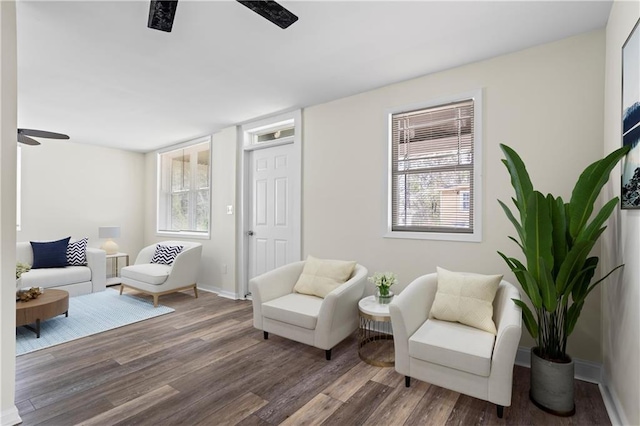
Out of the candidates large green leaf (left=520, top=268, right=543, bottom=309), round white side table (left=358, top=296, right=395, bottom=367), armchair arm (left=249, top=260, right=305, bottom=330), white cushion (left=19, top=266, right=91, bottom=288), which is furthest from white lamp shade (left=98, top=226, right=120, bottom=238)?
large green leaf (left=520, top=268, right=543, bottom=309)

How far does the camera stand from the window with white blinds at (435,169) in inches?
113

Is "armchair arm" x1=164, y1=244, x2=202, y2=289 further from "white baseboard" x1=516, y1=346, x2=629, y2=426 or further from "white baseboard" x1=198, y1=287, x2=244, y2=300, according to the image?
"white baseboard" x1=516, y1=346, x2=629, y2=426

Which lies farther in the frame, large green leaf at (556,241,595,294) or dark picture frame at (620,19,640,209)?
large green leaf at (556,241,595,294)

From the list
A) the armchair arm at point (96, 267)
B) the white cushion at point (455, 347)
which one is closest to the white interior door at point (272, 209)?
the white cushion at point (455, 347)

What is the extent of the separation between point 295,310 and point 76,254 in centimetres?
421

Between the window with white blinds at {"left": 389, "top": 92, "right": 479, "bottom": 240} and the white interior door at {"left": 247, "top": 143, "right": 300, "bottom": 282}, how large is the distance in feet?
4.44

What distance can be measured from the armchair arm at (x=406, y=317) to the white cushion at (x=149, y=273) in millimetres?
3383

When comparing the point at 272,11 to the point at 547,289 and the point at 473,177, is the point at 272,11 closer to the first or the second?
the point at 473,177

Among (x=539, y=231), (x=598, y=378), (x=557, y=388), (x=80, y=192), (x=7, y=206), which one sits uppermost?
(x=80, y=192)

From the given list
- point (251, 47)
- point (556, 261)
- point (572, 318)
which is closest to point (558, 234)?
point (556, 261)

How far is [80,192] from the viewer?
5.62m

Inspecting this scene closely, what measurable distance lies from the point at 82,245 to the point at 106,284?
2.76 feet

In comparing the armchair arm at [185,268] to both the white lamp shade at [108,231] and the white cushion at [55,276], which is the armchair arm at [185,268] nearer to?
the white cushion at [55,276]

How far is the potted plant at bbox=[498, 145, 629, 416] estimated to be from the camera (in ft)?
5.98
